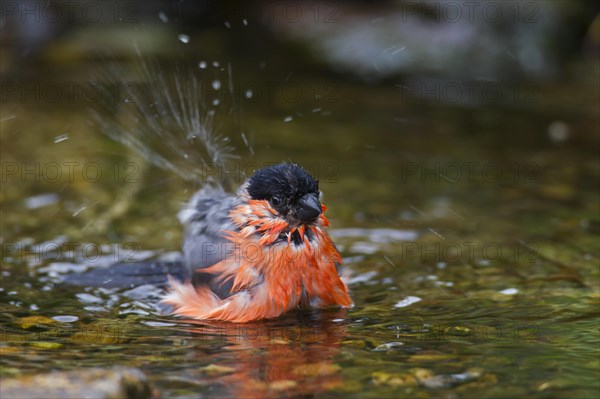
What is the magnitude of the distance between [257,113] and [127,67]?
8.31 ft

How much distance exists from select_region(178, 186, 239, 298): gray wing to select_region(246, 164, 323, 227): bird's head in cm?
35

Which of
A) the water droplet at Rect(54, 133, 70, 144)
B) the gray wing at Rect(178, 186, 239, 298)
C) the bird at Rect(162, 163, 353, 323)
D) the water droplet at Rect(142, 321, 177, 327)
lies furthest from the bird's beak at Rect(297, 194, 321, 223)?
the water droplet at Rect(54, 133, 70, 144)

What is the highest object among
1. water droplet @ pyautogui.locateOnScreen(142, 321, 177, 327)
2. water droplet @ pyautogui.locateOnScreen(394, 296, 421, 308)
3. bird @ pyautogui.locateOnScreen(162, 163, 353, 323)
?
bird @ pyautogui.locateOnScreen(162, 163, 353, 323)

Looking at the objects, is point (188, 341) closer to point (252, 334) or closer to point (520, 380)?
point (252, 334)

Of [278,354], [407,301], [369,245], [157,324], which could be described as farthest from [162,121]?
[278,354]

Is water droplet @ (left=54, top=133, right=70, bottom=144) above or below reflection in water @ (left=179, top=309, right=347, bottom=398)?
above

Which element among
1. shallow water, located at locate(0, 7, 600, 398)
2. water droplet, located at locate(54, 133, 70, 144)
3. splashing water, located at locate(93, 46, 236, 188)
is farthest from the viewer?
water droplet, located at locate(54, 133, 70, 144)

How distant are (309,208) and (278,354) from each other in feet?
2.92

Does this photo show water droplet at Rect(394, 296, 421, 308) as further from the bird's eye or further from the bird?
the bird's eye

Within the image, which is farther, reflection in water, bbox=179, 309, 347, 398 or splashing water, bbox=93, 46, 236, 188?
splashing water, bbox=93, 46, 236, 188

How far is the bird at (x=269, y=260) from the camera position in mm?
4445

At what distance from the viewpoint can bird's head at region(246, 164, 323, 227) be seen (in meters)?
4.40

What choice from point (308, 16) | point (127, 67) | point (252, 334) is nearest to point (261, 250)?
point (252, 334)

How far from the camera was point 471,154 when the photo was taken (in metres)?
8.46
